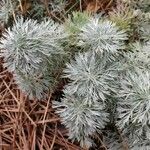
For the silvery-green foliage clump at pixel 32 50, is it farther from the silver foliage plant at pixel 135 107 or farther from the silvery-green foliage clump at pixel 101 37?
the silver foliage plant at pixel 135 107

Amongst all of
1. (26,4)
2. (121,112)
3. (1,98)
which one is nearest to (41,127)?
(1,98)

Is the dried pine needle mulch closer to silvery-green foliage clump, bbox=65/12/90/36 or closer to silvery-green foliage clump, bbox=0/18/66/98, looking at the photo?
silvery-green foliage clump, bbox=0/18/66/98

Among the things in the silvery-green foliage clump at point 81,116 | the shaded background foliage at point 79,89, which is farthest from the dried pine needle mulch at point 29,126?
the silvery-green foliage clump at point 81,116

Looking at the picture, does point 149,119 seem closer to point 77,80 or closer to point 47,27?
point 77,80

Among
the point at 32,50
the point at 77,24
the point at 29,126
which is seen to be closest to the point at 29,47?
the point at 32,50

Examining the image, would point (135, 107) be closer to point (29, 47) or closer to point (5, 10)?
point (29, 47)
